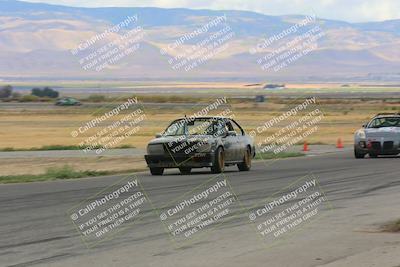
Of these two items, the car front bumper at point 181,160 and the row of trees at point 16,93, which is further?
the row of trees at point 16,93

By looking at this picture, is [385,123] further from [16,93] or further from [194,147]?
[16,93]

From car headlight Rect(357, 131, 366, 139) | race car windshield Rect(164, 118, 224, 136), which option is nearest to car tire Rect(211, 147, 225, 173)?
race car windshield Rect(164, 118, 224, 136)

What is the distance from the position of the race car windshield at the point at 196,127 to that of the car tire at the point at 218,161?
1.94ft

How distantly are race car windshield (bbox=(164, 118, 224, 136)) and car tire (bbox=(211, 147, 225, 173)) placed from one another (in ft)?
1.94

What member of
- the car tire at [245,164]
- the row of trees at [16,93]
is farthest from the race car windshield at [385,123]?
the row of trees at [16,93]

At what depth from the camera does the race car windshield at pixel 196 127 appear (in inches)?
982

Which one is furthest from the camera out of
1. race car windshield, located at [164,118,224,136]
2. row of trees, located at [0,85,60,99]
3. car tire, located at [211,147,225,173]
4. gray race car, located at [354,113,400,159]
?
row of trees, located at [0,85,60,99]

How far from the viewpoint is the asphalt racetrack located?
35.3ft

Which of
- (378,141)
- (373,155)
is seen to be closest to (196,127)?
(378,141)

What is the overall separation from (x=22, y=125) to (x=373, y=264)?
57.8 meters

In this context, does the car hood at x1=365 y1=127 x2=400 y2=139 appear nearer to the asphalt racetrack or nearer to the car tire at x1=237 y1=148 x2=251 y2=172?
the car tire at x1=237 y1=148 x2=251 y2=172

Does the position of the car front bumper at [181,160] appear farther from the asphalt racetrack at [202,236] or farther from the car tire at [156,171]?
the asphalt racetrack at [202,236]

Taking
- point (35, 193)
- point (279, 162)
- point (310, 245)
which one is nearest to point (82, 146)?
point (279, 162)

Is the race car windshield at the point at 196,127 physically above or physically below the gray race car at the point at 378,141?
above
